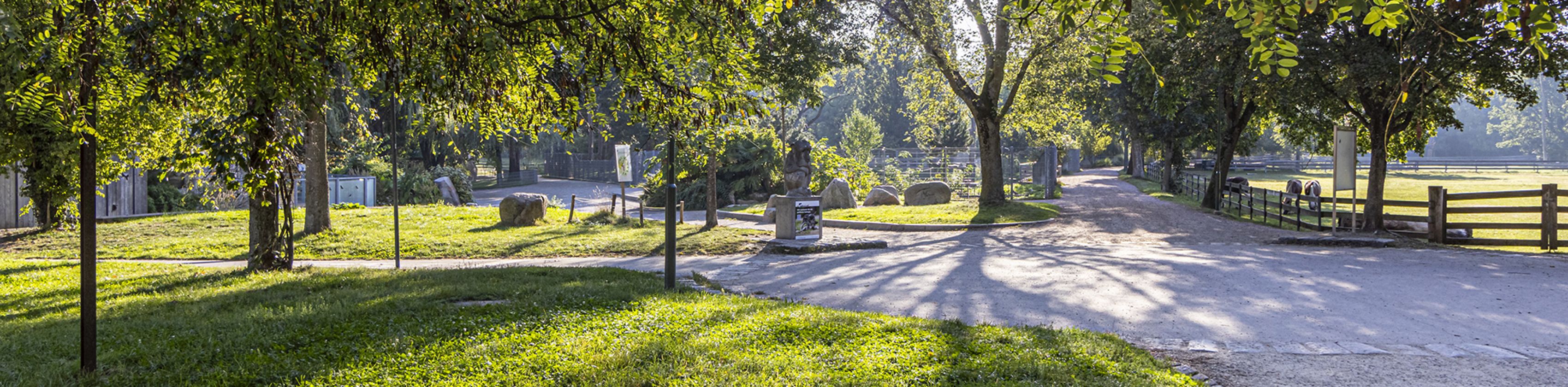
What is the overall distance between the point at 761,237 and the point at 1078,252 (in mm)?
5844

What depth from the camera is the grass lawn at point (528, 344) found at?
5129 millimetres

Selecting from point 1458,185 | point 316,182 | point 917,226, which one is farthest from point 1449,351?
point 1458,185

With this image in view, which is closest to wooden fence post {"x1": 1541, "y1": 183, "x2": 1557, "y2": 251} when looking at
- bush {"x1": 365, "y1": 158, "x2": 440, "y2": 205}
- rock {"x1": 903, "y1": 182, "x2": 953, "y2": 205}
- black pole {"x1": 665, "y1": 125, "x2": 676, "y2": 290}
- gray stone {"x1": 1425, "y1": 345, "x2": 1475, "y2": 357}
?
gray stone {"x1": 1425, "y1": 345, "x2": 1475, "y2": 357}

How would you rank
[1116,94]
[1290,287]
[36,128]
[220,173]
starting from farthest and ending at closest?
[1116,94]
[1290,287]
[36,128]
[220,173]

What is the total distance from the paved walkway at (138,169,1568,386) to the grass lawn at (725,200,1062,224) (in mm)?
4608

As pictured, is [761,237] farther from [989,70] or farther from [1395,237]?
[1395,237]

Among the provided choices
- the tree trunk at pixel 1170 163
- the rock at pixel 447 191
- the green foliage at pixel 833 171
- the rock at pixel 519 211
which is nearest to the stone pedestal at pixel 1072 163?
the tree trunk at pixel 1170 163

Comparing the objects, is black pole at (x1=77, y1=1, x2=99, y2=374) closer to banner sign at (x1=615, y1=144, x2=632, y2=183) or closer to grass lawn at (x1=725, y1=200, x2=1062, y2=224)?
banner sign at (x1=615, y1=144, x2=632, y2=183)

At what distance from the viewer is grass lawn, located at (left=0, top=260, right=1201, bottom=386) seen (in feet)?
16.8

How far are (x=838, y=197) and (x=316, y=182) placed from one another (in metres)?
15.1

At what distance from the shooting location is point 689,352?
5691 millimetres

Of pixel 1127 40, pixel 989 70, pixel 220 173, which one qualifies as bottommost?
pixel 220 173

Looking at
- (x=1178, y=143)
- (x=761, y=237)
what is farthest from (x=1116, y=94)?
(x=761, y=237)

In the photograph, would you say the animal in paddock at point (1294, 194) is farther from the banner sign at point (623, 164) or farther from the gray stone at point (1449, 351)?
the banner sign at point (623, 164)
